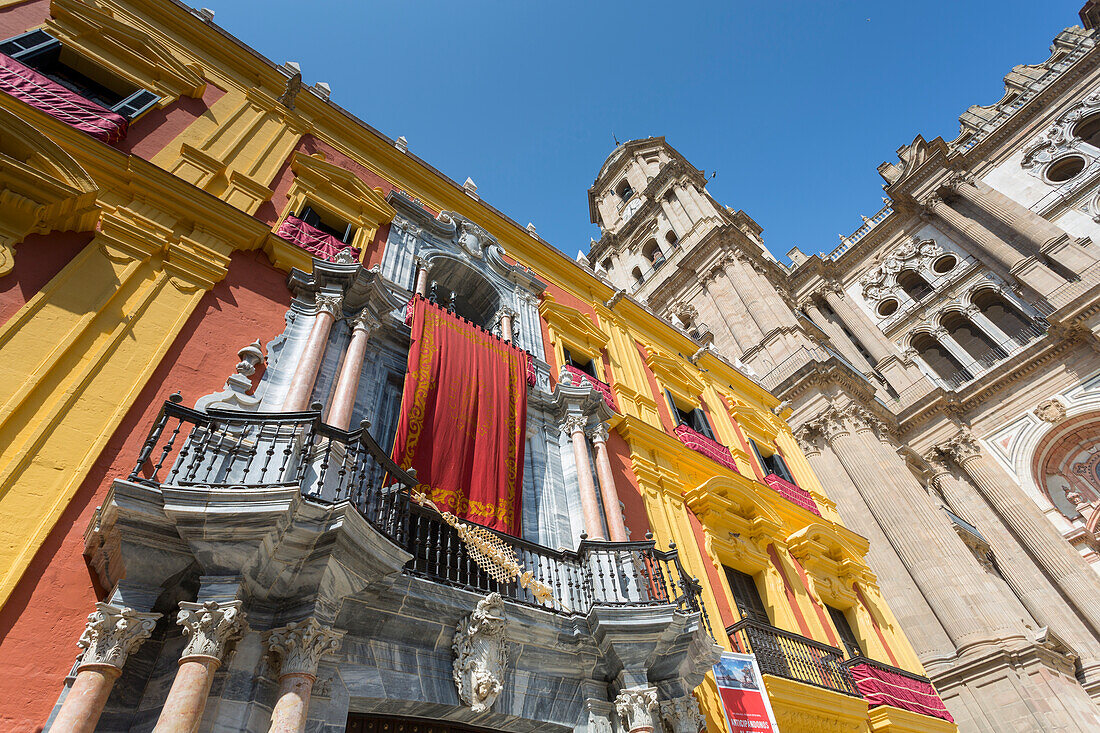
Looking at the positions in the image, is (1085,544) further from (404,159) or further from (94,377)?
(94,377)

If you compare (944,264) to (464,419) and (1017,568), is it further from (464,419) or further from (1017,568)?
(464,419)

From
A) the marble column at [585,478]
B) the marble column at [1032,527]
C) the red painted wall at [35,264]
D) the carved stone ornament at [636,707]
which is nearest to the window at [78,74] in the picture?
the red painted wall at [35,264]

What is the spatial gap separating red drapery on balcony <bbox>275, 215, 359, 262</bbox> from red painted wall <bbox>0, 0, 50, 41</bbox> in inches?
183

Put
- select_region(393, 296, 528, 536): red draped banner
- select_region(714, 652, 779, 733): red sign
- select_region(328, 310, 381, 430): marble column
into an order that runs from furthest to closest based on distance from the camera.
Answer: select_region(714, 652, 779, 733): red sign → select_region(393, 296, 528, 536): red draped banner → select_region(328, 310, 381, 430): marble column

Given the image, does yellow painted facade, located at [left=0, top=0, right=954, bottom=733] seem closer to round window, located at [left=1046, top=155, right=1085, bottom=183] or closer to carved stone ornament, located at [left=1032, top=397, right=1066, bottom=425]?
carved stone ornament, located at [left=1032, top=397, right=1066, bottom=425]

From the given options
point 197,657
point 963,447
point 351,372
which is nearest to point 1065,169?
point 963,447

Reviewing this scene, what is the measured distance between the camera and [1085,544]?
22203 mm

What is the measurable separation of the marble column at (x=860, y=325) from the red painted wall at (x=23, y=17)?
34.0 m

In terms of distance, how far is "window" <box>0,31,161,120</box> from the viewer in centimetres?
891

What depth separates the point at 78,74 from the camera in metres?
9.64

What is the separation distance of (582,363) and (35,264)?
1011 centimetres

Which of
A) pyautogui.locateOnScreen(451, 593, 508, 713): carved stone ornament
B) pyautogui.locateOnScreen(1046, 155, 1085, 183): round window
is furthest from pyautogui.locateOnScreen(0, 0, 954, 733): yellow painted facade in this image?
pyautogui.locateOnScreen(1046, 155, 1085, 183): round window

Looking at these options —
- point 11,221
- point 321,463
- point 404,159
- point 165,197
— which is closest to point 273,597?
point 321,463

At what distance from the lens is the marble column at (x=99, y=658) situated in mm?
4082
